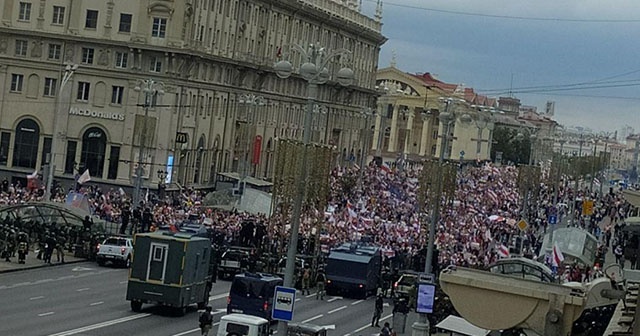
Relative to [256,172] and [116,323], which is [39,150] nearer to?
[256,172]

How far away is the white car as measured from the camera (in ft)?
174

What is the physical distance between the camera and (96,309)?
41125 mm

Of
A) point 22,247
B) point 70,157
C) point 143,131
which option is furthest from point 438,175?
point 70,157

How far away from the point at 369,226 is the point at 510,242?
11.5 m

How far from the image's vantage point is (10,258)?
168 feet

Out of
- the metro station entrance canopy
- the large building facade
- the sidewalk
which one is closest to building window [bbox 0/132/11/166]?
the large building facade

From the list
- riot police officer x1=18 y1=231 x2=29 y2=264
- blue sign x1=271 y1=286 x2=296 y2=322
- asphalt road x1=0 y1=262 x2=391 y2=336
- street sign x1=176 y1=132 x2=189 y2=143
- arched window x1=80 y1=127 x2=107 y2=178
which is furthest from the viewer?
street sign x1=176 y1=132 x2=189 y2=143

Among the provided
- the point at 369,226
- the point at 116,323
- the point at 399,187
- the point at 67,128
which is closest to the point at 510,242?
the point at 369,226

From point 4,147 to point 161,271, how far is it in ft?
160

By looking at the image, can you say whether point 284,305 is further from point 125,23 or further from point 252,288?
point 125,23

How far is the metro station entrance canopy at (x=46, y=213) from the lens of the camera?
54188mm

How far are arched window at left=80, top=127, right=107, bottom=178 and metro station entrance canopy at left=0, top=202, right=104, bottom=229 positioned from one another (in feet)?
92.3

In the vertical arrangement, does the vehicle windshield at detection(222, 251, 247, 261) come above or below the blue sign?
below

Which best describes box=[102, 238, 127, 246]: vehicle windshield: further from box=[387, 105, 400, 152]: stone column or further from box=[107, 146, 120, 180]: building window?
box=[387, 105, 400, 152]: stone column
